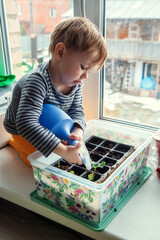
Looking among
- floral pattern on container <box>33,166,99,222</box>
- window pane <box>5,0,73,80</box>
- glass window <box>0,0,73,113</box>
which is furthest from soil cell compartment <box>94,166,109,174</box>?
window pane <box>5,0,73,80</box>

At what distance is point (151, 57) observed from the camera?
3.13ft

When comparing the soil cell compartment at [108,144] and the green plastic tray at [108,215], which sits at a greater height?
the soil cell compartment at [108,144]

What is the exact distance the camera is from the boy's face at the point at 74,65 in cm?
71

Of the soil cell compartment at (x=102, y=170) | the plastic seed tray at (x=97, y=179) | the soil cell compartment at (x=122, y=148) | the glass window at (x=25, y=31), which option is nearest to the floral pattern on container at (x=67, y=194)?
the plastic seed tray at (x=97, y=179)

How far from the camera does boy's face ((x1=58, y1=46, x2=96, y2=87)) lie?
71 centimetres

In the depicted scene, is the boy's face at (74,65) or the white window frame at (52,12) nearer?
the boy's face at (74,65)

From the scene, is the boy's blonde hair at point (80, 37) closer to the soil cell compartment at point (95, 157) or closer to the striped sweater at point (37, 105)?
the striped sweater at point (37, 105)

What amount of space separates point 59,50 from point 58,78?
9 cm

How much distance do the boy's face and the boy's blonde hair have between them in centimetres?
1

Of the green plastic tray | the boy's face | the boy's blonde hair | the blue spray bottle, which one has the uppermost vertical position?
the boy's blonde hair

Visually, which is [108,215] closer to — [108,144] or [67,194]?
Result: [67,194]

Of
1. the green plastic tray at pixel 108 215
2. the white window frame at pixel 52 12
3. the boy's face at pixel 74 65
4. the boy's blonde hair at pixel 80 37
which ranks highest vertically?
the white window frame at pixel 52 12

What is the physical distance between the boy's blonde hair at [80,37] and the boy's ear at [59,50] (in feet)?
0.04

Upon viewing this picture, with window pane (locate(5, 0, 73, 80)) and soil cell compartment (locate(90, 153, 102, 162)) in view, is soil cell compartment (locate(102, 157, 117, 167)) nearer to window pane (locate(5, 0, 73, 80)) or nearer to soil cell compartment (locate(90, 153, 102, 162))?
soil cell compartment (locate(90, 153, 102, 162))
